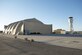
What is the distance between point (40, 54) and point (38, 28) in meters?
61.8

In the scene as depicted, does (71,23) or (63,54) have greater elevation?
(71,23)

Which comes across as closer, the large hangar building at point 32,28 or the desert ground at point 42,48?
the desert ground at point 42,48

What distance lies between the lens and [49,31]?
76.3 meters

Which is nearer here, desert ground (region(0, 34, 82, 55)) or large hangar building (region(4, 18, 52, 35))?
desert ground (region(0, 34, 82, 55))

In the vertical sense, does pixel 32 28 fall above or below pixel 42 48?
above

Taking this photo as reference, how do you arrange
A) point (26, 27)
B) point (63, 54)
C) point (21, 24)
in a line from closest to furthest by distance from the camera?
point (63, 54)
point (26, 27)
point (21, 24)

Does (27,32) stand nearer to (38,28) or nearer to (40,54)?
(38,28)

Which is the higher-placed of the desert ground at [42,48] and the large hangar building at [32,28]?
the large hangar building at [32,28]

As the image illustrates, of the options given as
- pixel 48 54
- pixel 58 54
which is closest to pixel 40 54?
pixel 48 54

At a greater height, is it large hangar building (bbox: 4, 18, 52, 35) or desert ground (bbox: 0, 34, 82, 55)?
large hangar building (bbox: 4, 18, 52, 35)

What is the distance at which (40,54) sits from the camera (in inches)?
472

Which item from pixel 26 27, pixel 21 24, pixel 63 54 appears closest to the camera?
pixel 63 54

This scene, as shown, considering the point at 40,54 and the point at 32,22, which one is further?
the point at 32,22

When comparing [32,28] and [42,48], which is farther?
[32,28]
